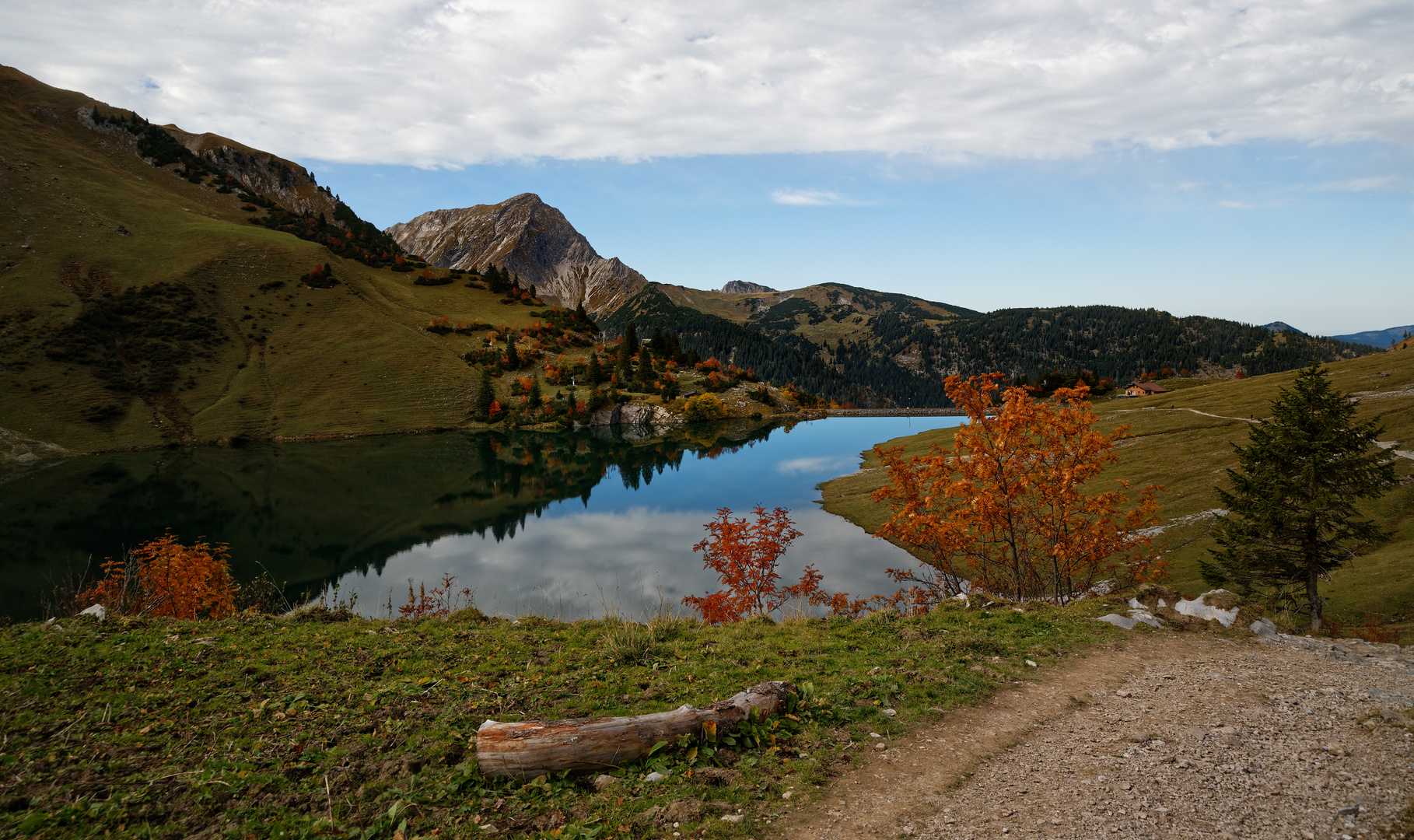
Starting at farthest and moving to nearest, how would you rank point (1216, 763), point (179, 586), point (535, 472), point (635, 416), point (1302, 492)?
point (635, 416), point (535, 472), point (179, 586), point (1302, 492), point (1216, 763)

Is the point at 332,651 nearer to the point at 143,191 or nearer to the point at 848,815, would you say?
the point at 848,815

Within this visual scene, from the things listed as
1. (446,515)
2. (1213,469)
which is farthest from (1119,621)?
(446,515)

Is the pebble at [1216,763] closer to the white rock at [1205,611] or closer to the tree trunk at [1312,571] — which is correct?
the white rock at [1205,611]

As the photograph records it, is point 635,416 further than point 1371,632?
Yes

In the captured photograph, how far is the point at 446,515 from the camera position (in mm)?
64188

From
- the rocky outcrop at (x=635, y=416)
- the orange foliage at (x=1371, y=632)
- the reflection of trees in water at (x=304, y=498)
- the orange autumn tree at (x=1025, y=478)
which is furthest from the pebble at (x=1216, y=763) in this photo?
the rocky outcrop at (x=635, y=416)

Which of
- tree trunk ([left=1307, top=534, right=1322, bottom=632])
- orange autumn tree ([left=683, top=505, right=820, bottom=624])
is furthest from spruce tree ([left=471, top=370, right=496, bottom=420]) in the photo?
tree trunk ([left=1307, top=534, right=1322, bottom=632])

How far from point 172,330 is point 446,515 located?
11021cm

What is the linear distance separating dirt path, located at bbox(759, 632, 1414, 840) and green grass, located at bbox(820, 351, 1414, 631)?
16.9 meters

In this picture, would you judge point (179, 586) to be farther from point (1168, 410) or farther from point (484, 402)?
point (484, 402)

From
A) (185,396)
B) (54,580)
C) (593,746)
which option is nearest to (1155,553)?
(593,746)

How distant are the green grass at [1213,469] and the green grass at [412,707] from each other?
62.8ft

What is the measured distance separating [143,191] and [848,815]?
251791 millimetres

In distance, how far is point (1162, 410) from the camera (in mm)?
72875
